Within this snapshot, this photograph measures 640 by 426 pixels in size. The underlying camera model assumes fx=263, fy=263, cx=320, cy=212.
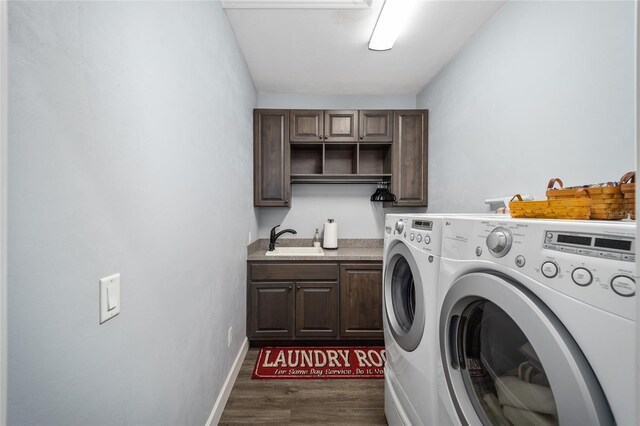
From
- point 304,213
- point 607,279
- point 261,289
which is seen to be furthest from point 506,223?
point 304,213

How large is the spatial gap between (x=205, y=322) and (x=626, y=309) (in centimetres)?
157

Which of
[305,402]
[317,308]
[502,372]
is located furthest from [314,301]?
[502,372]

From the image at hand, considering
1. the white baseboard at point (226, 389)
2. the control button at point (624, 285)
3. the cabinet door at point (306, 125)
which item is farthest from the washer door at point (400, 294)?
the cabinet door at point (306, 125)

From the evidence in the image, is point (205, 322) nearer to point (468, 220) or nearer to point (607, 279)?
point (468, 220)

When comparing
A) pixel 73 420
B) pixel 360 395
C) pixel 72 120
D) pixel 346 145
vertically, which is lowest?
pixel 360 395

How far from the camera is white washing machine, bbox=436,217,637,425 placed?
0.44m

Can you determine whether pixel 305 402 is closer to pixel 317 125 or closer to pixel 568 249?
pixel 568 249

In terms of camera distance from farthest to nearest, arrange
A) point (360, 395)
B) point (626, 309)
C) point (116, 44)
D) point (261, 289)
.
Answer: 1. point (261, 289)
2. point (360, 395)
3. point (116, 44)
4. point (626, 309)

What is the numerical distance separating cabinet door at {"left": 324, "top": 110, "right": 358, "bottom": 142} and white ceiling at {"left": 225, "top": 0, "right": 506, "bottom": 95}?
302 mm

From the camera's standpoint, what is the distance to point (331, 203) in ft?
9.84

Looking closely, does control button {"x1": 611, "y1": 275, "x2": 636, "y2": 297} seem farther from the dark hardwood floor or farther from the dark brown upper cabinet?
the dark brown upper cabinet

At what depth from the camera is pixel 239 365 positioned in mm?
2117

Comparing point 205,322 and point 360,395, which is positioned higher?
point 205,322

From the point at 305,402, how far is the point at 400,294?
1.06 metres
